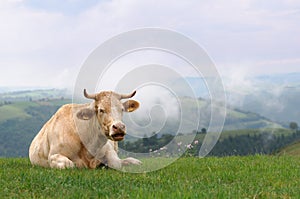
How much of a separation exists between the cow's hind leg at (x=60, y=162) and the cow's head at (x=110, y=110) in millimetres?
1104

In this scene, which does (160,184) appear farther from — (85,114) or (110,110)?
→ (85,114)

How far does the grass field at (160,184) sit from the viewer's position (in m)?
7.88

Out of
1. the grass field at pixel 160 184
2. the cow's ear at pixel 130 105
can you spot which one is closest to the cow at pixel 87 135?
the cow's ear at pixel 130 105

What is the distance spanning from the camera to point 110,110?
1151 centimetres

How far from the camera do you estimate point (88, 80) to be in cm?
1181

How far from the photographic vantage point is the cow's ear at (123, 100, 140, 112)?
12.1 m

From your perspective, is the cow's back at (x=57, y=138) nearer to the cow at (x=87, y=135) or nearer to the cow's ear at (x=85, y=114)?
the cow at (x=87, y=135)

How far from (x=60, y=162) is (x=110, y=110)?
1.87 meters

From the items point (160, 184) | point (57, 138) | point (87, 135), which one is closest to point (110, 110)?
point (87, 135)

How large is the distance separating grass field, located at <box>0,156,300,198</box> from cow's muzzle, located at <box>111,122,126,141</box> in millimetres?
887

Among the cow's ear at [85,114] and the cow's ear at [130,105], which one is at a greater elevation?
the cow's ear at [130,105]

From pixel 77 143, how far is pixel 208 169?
3396mm

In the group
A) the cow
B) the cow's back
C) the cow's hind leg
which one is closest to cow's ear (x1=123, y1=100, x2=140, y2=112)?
the cow

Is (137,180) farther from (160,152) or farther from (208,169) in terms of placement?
(160,152)
